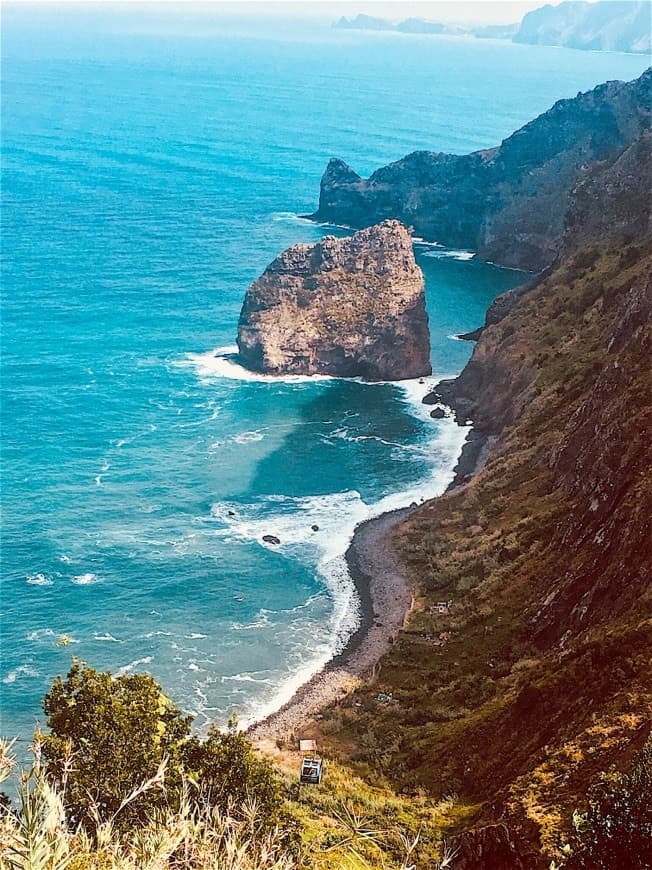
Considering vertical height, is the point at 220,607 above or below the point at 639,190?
below

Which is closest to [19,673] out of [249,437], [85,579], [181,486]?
[85,579]

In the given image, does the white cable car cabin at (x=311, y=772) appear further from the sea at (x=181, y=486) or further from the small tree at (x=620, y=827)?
the small tree at (x=620, y=827)

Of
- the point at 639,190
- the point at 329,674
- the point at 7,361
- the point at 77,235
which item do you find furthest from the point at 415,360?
the point at 77,235

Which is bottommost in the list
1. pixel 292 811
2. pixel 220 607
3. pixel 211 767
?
pixel 220 607

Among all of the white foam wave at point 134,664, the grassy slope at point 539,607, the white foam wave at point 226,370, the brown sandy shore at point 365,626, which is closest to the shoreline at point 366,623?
the brown sandy shore at point 365,626

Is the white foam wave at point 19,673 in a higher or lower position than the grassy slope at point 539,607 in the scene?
lower

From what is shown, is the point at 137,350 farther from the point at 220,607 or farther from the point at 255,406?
the point at 220,607
